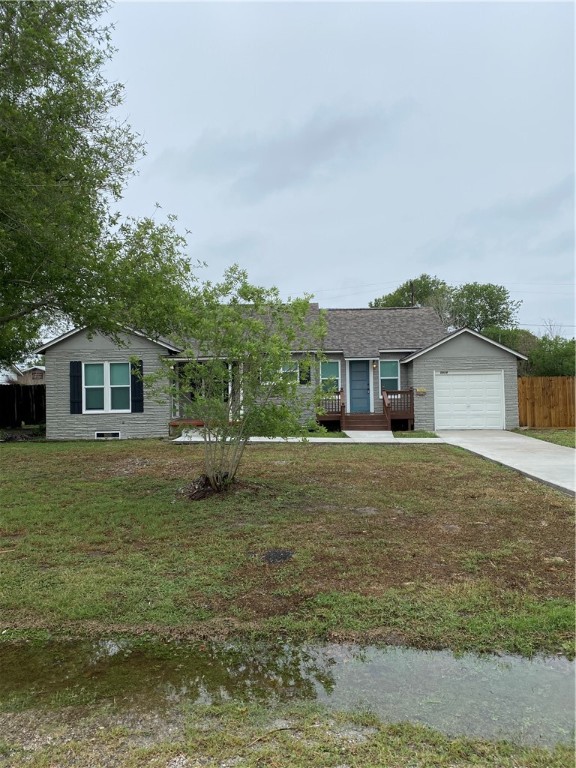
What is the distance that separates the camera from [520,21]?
8.12m

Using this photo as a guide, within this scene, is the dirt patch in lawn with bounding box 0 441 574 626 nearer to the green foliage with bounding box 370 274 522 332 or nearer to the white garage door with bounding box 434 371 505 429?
the white garage door with bounding box 434 371 505 429

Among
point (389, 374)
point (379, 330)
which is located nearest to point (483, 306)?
point (379, 330)

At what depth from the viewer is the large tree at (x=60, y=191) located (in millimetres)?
8521

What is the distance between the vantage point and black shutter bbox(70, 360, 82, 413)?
54.9 feet

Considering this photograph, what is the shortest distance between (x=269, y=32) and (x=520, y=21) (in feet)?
14.9

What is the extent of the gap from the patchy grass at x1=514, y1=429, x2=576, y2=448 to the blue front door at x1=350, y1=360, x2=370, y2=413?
5.29 meters

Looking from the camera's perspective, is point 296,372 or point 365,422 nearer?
point 296,372

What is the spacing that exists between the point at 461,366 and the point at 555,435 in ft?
12.6

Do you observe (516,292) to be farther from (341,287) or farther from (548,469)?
(548,469)

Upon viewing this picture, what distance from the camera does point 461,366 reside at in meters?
18.0

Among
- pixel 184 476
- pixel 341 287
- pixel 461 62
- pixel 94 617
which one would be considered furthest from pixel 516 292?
pixel 94 617

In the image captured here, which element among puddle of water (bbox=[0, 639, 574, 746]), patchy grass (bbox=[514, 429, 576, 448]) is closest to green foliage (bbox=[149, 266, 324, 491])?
puddle of water (bbox=[0, 639, 574, 746])

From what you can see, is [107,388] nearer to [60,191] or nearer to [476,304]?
[60,191]

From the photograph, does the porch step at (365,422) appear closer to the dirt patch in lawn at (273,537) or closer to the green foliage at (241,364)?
the dirt patch in lawn at (273,537)
